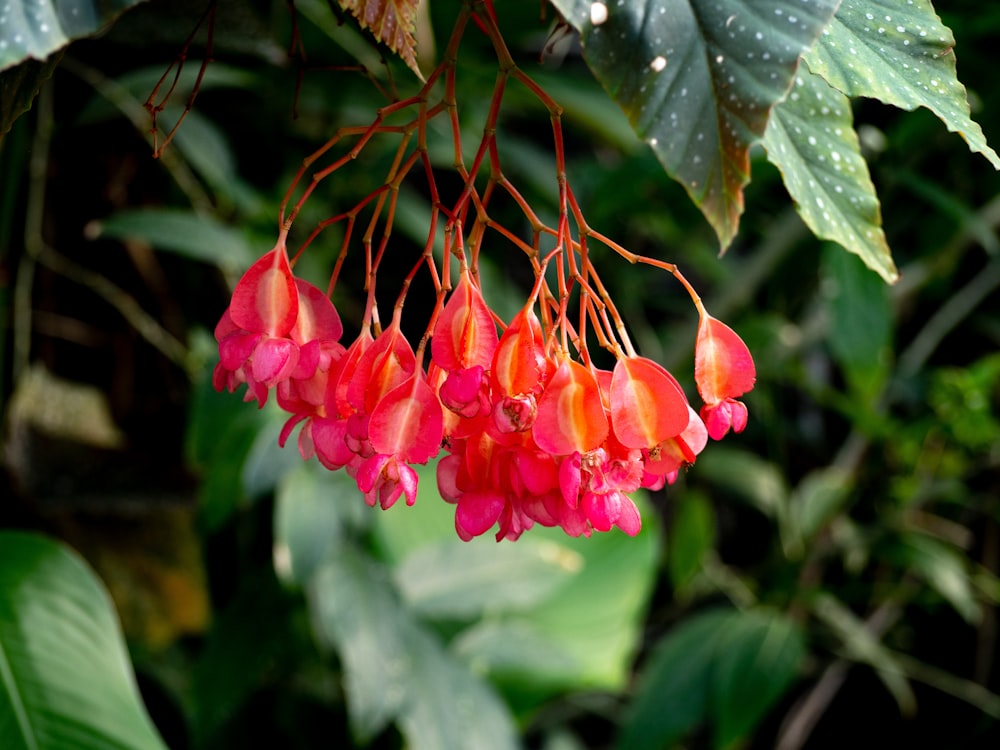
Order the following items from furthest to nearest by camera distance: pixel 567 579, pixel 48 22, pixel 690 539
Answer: pixel 690 539, pixel 567 579, pixel 48 22

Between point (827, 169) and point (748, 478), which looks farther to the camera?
point (748, 478)

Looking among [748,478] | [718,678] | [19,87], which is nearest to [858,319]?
[748,478]

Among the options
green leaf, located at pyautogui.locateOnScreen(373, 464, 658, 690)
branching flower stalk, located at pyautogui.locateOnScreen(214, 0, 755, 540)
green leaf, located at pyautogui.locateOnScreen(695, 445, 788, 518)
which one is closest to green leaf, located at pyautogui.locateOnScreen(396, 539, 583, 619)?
green leaf, located at pyautogui.locateOnScreen(373, 464, 658, 690)

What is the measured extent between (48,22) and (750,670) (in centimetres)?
132

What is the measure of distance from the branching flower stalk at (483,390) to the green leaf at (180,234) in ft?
2.01

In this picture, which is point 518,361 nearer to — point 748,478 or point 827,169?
point 827,169

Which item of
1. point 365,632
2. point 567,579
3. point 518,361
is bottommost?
point 567,579

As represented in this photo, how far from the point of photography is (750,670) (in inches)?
53.8

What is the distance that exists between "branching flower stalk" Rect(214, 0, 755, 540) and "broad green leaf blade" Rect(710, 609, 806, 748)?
1062 millimetres

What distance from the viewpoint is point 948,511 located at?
182 cm

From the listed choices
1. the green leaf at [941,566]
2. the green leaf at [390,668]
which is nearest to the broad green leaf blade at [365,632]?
the green leaf at [390,668]

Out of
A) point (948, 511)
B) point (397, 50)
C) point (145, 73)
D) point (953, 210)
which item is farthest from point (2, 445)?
point (948, 511)

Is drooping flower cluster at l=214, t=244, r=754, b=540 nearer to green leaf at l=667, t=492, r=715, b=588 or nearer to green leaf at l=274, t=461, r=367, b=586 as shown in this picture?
green leaf at l=274, t=461, r=367, b=586

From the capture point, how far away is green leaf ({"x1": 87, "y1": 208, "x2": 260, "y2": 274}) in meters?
0.98
